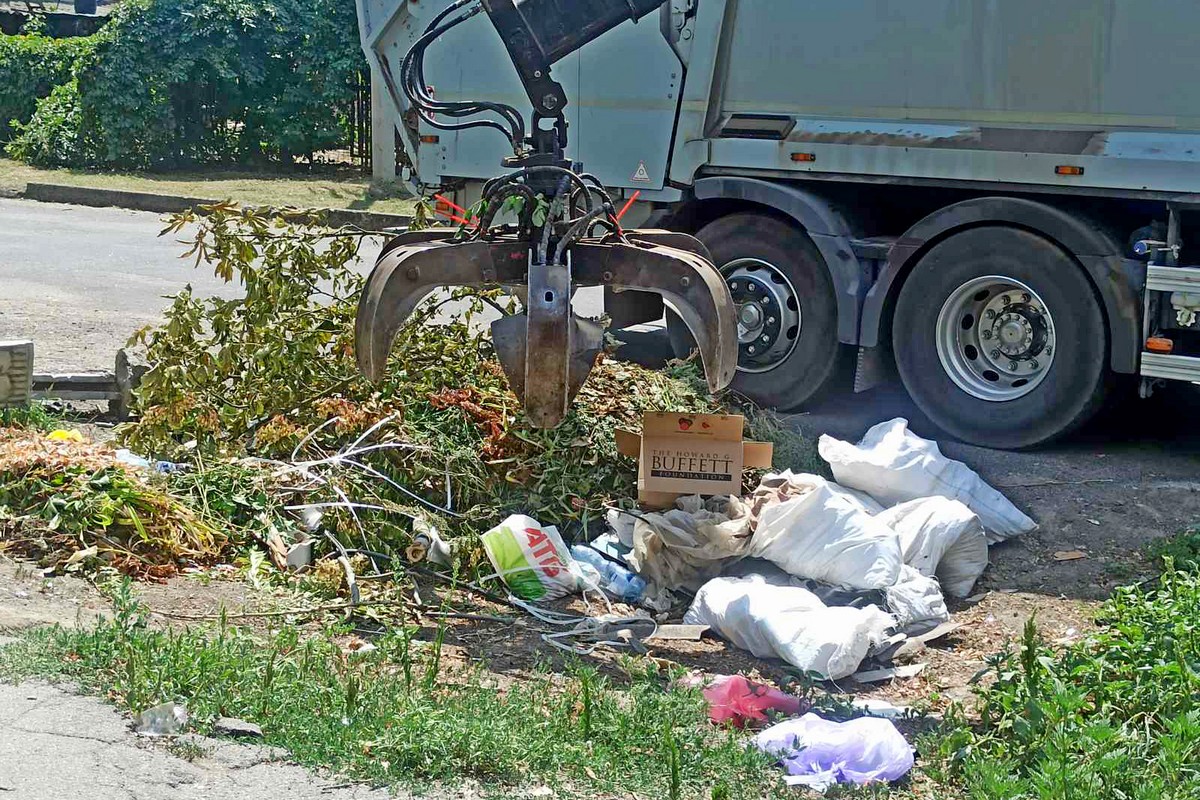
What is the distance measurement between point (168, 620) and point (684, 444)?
2.28 metres

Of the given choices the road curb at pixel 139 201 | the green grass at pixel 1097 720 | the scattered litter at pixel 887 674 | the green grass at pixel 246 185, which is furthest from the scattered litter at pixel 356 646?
the green grass at pixel 246 185

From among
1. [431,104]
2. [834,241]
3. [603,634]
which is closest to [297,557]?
[603,634]

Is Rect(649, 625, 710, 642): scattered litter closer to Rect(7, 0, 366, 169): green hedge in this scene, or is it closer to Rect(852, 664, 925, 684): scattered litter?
Rect(852, 664, 925, 684): scattered litter

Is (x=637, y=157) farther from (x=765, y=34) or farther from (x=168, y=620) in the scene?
(x=168, y=620)

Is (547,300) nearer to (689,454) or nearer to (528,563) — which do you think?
(528,563)

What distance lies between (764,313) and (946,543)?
2237mm

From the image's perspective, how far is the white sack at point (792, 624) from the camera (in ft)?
16.3

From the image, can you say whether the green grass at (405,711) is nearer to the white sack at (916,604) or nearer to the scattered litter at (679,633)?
the scattered litter at (679,633)

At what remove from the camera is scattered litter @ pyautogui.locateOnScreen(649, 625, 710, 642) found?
534 centimetres

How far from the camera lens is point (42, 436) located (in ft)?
19.9

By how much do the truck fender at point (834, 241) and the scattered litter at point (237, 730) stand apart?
432 centimetres

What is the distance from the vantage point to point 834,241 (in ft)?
24.1

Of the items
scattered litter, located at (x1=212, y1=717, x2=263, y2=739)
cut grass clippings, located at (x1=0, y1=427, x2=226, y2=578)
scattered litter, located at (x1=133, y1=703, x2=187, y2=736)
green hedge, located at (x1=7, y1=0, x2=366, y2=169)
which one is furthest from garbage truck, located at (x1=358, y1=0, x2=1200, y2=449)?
green hedge, located at (x1=7, y1=0, x2=366, y2=169)

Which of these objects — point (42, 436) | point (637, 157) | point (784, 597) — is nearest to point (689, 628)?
point (784, 597)
